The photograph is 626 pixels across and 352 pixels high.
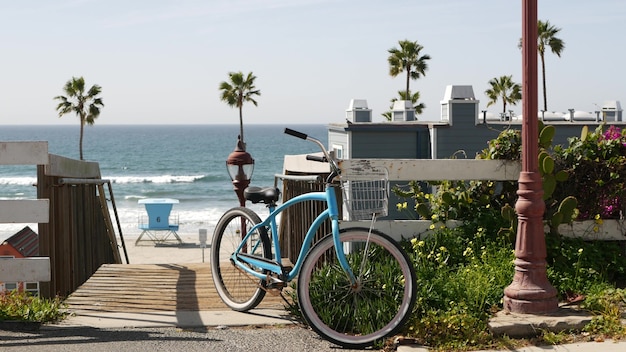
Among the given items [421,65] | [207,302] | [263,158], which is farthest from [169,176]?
[207,302]

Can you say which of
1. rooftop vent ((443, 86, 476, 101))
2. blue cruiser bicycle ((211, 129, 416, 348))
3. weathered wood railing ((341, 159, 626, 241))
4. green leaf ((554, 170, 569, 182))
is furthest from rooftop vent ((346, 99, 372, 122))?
blue cruiser bicycle ((211, 129, 416, 348))

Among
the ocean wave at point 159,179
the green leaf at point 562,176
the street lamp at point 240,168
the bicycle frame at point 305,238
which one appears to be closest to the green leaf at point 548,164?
the green leaf at point 562,176

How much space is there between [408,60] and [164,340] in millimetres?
48308

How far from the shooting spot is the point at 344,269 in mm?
5918

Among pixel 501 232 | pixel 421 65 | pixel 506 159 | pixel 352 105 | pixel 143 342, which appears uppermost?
pixel 421 65

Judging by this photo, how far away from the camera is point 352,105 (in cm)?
2683

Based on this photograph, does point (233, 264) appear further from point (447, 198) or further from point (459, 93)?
point (459, 93)

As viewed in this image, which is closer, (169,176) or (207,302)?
(207,302)

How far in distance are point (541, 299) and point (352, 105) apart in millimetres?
20741

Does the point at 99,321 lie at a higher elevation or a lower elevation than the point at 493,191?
lower

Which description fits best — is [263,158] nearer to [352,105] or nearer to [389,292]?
[352,105]

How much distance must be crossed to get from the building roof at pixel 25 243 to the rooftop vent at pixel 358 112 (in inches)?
592

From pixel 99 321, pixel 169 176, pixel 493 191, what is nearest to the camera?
pixel 99 321

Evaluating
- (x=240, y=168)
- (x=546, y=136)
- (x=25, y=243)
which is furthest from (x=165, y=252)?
(x=546, y=136)
